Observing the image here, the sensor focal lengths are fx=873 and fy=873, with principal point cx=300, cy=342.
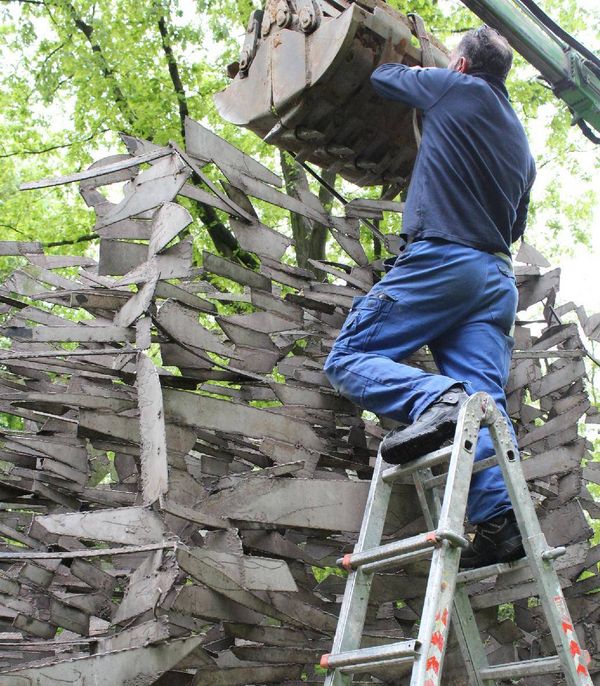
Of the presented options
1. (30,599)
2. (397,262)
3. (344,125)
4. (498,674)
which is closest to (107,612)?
(30,599)

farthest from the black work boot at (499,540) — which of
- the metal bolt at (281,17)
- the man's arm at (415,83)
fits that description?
the metal bolt at (281,17)

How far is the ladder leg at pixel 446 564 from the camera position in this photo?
2.45m

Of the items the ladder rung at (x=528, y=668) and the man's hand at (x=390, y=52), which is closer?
the ladder rung at (x=528, y=668)

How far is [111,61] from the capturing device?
12.9m

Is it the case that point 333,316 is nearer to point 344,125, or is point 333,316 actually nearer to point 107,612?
point 344,125

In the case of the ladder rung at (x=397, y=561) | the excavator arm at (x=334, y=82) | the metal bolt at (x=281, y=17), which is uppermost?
the metal bolt at (x=281, y=17)

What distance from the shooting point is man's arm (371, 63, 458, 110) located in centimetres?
381

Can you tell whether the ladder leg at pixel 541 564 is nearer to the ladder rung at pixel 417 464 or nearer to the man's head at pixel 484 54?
the ladder rung at pixel 417 464

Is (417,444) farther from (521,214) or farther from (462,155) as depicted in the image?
(521,214)

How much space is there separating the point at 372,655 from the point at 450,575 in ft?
1.11

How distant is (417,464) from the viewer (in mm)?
3217

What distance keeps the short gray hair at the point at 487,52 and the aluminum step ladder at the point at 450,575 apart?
5.49 ft

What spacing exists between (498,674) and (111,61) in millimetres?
11610

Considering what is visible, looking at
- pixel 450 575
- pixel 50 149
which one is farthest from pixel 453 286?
pixel 50 149
